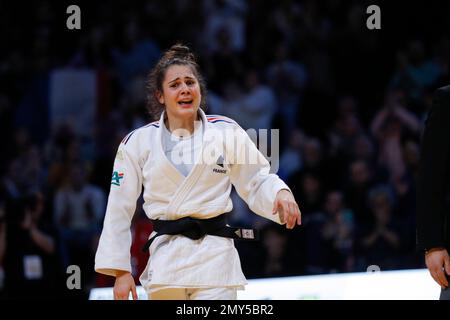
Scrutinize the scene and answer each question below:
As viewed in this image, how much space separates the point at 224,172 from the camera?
440 cm

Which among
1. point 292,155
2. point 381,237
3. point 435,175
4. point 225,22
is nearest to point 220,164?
point 435,175

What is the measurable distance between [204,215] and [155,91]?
801 mm

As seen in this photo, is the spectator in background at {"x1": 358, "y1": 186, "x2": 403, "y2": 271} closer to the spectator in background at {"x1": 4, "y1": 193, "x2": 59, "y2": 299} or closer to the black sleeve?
the spectator in background at {"x1": 4, "y1": 193, "x2": 59, "y2": 299}

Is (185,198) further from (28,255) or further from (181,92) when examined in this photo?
(28,255)

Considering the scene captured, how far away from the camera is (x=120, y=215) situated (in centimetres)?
438

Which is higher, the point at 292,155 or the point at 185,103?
the point at 185,103

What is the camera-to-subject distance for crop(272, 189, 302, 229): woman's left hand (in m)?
4.05

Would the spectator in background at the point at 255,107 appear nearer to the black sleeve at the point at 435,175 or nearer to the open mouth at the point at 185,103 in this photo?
the open mouth at the point at 185,103

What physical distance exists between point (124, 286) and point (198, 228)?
45 cm

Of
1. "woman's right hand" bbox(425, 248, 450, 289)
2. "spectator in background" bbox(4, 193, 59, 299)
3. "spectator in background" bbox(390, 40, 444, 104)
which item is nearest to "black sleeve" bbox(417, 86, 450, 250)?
"woman's right hand" bbox(425, 248, 450, 289)

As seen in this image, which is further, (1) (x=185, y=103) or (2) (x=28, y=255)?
(2) (x=28, y=255)

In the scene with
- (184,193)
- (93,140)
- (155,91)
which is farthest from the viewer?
(93,140)
